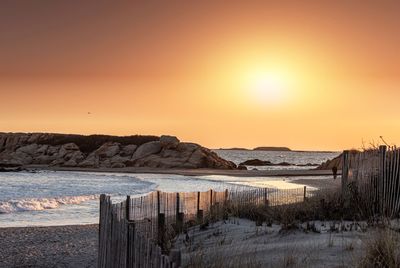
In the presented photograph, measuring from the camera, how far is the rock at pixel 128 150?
335 feet

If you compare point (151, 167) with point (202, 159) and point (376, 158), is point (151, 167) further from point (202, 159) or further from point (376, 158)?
point (376, 158)

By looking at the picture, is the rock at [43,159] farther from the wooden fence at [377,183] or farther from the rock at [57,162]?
the wooden fence at [377,183]

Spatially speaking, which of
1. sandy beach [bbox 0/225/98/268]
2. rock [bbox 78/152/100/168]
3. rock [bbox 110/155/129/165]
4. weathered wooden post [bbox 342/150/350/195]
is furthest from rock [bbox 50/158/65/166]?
weathered wooden post [bbox 342/150/350/195]

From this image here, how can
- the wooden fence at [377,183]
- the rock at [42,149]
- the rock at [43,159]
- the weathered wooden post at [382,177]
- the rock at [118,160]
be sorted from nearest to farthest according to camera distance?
1. the wooden fence at [377,183]
2. the weathered wooden post at [382,177]
3. the rock at [118,160]
4. the rock at [43,159]
5. the rock at [42,149]

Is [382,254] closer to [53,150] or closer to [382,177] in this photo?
[382,177]

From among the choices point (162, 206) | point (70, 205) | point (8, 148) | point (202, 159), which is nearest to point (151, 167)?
point (202, 159)

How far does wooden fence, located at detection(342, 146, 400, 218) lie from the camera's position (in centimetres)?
1509

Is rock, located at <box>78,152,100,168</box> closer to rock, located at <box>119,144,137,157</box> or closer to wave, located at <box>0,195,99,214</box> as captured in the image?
rock, located at <box>119,144,137,157</box>

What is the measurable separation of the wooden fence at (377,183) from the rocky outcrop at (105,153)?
2899 inches

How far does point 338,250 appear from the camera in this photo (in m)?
10.5

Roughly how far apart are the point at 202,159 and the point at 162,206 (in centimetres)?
7592

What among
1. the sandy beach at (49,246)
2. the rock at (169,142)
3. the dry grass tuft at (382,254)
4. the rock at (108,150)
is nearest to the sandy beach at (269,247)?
the dry grass tuft at (382,254)

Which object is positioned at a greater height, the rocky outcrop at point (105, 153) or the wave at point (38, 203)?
the rocky outcrop at point (105, 153)

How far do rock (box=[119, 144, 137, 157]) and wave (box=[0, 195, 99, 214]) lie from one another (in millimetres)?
68209
